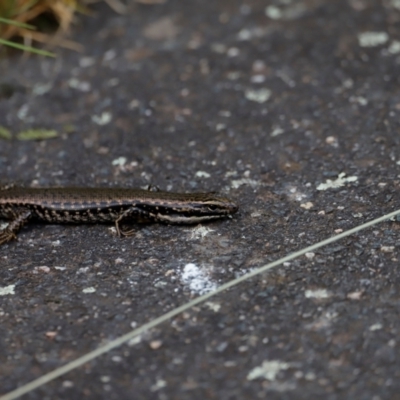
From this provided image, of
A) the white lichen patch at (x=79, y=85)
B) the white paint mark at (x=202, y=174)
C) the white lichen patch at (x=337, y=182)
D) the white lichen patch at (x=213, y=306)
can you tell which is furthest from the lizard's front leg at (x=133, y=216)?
the white lichen patch at (x=79, y=85)

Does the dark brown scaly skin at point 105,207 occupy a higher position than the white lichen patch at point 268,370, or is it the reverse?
the white lichen patch at point 268,370

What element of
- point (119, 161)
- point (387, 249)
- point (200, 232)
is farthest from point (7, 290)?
point (387, 249)

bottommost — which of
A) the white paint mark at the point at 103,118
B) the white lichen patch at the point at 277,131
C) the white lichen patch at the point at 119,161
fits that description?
the white lichen patch at the point at 119,161

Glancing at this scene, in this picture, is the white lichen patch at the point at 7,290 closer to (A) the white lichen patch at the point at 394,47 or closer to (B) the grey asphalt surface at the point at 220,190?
(B) the grey asphalt surface at the point at 220,190

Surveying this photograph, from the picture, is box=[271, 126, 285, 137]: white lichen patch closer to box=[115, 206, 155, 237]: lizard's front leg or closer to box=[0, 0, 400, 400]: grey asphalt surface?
box=[0, 0, 400, 400]: grey asphalt surface

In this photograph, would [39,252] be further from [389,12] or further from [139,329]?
[389,12]

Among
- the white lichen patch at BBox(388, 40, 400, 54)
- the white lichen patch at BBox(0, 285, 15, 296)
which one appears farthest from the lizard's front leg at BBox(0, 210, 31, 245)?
the white lichen patch at BBox(388, 40, 400, 54)
